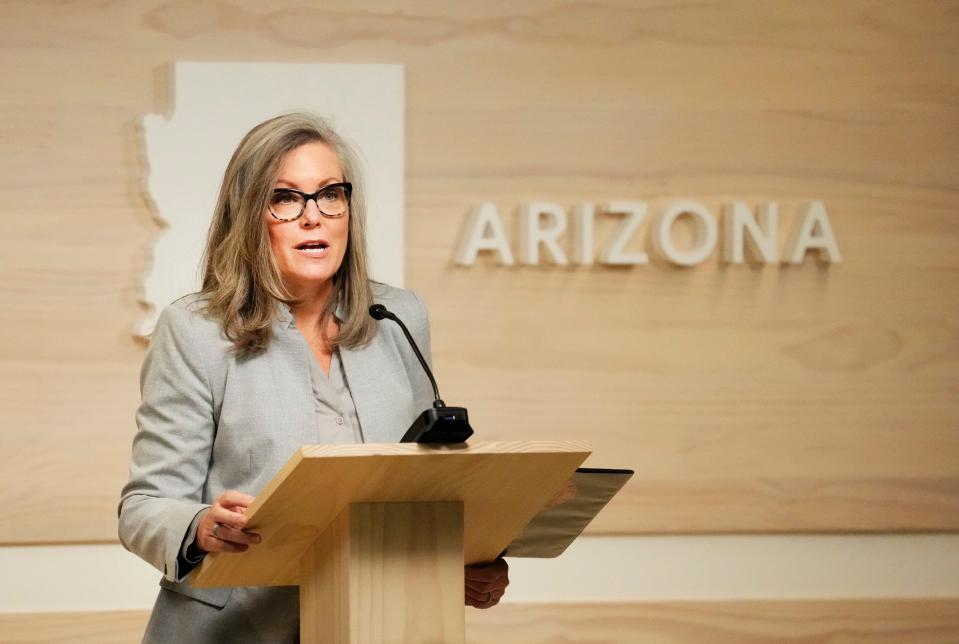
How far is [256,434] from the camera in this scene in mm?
1767

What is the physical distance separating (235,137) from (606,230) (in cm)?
90

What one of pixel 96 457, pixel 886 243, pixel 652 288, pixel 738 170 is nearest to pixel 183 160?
pixel 96 457

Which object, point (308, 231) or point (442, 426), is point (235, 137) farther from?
point (442, 426)

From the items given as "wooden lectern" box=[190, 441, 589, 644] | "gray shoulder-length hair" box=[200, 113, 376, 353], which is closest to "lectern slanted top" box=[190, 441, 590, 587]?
"wooden lectern" box=[190, 441, 589, 644]

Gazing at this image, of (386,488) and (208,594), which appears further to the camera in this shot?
(208,594)

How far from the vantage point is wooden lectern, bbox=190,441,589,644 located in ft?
4.31

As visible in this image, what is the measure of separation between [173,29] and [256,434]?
142cm

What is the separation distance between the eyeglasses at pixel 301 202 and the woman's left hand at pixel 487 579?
590mm

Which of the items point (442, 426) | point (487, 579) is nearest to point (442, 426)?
point (442, 426)

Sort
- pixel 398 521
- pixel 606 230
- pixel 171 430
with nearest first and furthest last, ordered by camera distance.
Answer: pixel 398 521 < pixel 171 430 < pixel 606 230

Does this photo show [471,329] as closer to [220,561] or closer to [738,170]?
[738,170]

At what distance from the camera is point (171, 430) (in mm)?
1766

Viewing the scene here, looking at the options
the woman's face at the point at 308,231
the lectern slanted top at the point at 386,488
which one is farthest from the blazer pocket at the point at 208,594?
the woman's face at the point at 308,231

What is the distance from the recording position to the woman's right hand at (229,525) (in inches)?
56.2
